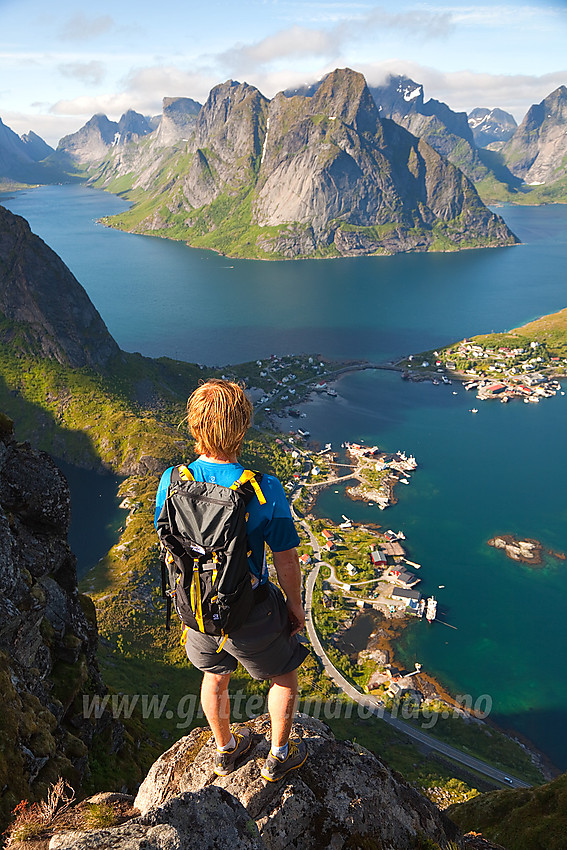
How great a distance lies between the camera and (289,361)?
125375mm

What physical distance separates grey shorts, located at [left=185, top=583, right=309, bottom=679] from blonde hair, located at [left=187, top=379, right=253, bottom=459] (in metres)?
1.62

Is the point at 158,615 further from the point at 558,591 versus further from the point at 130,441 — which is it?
the point at 558,591

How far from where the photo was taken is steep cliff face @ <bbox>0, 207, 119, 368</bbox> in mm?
87188

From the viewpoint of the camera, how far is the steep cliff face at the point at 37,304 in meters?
87.2

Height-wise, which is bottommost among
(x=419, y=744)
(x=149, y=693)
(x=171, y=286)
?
(x=419, y=744)

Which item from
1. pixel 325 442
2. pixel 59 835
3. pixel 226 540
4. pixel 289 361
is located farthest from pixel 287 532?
pixel 289 361

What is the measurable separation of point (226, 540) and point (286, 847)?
3.61 metres

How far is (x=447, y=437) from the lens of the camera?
9244 centimetres

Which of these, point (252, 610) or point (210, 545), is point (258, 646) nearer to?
point (252, 610)

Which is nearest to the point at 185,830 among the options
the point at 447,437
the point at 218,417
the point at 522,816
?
the point at 218,417

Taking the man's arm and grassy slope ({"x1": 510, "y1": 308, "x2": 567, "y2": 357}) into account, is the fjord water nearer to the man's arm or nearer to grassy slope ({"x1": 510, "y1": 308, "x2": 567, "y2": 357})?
grassy slope ({"x1": 510, "y1": 308, "x2": 567, "y2": 357})

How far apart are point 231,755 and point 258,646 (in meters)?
1.83

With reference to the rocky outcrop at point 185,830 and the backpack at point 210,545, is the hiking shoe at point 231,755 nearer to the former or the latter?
the rocky outcrop at point 185,830

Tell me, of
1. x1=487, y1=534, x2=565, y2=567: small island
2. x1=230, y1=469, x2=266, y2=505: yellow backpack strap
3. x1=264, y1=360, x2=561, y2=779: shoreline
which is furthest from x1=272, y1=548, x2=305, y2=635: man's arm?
x1=487, y1=534, x2=565, y2=567: small island
